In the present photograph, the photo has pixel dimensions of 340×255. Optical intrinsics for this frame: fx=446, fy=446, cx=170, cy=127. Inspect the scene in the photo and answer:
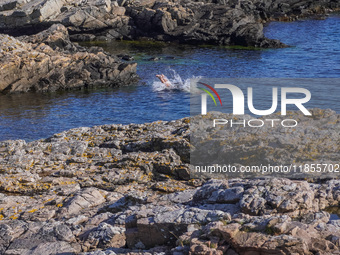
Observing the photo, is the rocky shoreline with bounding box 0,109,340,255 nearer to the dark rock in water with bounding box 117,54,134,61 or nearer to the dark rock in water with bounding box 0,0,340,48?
the dark rock in water with bounding box 117,54,134,61

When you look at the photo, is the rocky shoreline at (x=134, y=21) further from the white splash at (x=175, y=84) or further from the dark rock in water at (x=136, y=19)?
the white splash at (x=175, y=84)

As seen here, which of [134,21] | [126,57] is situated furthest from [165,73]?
[134,21]

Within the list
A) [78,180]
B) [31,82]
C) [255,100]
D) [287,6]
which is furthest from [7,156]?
[287,6]

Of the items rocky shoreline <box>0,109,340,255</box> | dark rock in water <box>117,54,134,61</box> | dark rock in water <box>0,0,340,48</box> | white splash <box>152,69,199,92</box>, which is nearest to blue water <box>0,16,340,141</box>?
white splash <box>152,69,199,92</box>

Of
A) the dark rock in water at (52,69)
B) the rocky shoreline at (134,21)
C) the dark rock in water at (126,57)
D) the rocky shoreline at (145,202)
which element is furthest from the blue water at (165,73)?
the rocky shoreline at (145,202)

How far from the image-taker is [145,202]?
9219 mm

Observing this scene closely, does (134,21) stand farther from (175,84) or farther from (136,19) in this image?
(175,84)

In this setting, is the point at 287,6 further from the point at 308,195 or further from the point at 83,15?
the point at 308,195

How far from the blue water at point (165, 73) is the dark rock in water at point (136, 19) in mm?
3189

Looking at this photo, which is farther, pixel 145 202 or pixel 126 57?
pixel 126 57

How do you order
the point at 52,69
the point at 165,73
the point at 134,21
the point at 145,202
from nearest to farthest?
the point at 145,202 < the point at 52,69 < the point at 165,73 < the point at 134,21

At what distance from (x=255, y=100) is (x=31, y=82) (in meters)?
18.4

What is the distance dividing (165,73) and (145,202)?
3216 centimetres

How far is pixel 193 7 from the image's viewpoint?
63.8 meters
